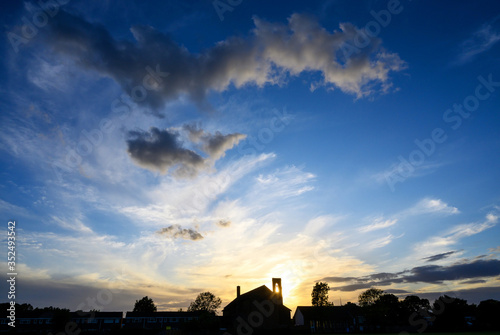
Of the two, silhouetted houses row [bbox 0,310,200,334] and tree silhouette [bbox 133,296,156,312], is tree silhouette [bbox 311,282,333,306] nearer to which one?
silhouetted houses row [bbox 0,310,200,334]

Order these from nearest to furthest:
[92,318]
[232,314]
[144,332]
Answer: [144,332]
[232,314]
[92,318]

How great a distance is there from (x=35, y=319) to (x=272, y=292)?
79947 millimetres

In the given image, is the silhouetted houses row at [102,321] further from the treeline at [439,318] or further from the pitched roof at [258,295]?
the treeline at [439,318]

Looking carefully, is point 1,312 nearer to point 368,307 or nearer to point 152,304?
point 152,304

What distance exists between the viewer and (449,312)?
90562mm

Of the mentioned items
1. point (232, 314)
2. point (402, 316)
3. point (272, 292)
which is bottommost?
point (402, 316)

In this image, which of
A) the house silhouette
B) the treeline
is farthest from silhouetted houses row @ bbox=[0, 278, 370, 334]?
the treeline

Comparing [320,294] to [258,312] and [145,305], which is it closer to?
[258,312]

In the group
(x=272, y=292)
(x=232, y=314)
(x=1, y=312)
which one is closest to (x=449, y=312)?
(x=272, y=292)

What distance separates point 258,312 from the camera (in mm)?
73500

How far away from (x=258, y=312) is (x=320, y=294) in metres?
39.4

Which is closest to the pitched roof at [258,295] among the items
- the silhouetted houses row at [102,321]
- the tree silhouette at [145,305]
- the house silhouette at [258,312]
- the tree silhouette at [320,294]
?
the house silhouette at [258,312]

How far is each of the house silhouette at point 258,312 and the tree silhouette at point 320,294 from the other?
31.8 metres

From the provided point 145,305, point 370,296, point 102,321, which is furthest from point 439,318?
point 145,305
